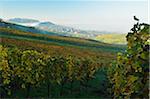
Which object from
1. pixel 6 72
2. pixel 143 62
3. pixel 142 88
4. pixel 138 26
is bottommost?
pixel 6 72

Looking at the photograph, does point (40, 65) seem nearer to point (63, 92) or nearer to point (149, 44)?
point (63, 92)

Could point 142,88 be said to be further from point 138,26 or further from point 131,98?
point 138,26

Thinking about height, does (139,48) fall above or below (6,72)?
above

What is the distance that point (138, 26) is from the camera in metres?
29.5

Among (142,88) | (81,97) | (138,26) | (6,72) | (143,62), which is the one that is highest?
(138,26)

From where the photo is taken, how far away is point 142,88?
2777cm

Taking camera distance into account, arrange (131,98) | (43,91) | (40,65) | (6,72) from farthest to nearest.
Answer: (43,91) < (40,65) < (6,72) < (131,98)

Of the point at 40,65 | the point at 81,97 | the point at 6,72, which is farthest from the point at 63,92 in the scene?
the point at 6,72

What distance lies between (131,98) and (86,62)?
67971 mm

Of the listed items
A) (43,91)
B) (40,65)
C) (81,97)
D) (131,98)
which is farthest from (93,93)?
(131,98)

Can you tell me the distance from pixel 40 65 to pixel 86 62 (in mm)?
16803

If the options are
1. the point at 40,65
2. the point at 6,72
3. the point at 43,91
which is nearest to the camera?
the point at 6,72

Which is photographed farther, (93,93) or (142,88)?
(93,93)

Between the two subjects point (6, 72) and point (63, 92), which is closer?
point (6, 72)
